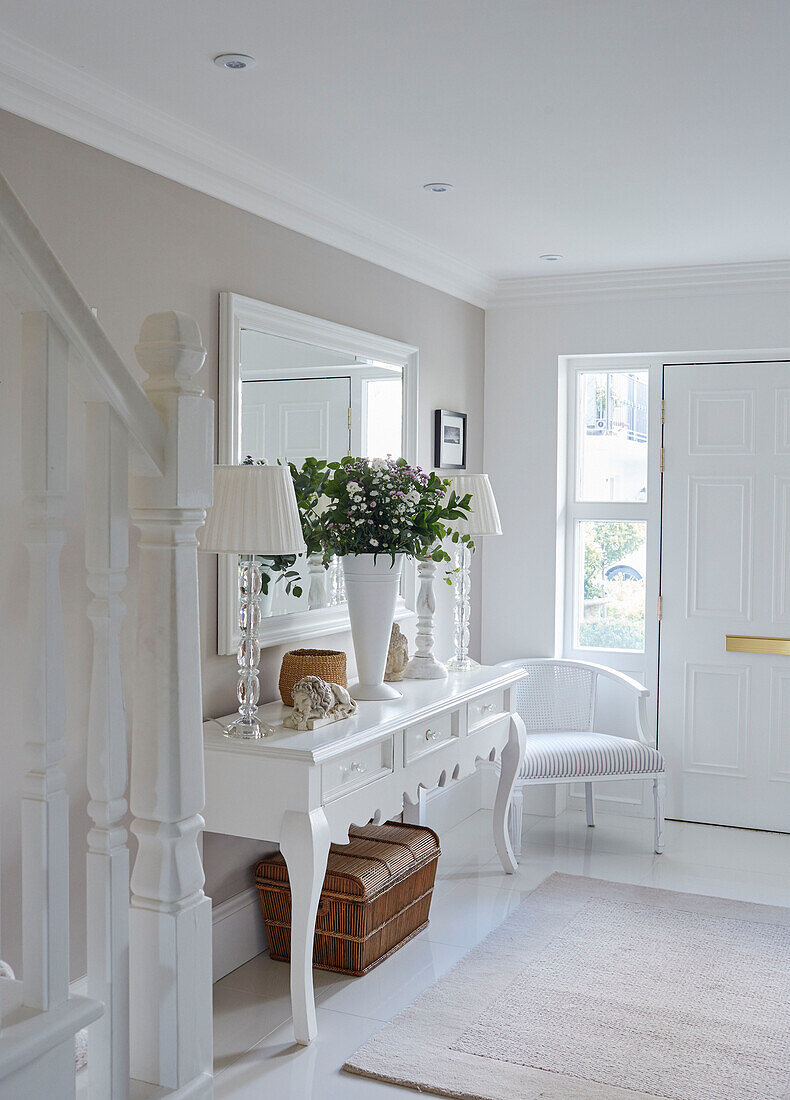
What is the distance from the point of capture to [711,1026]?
2.86 metres

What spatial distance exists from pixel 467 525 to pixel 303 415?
0.87 metres

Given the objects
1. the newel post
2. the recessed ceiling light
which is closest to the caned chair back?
the recessed ceiling light

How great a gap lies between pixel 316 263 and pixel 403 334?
2.26 ft

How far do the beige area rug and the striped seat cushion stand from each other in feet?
1.84

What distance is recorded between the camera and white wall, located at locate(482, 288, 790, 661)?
186 inches

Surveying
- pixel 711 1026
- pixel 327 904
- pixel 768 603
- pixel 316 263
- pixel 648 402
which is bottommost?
pixel 711 1026

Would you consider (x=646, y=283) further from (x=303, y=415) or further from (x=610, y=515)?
(x=303, y=415)

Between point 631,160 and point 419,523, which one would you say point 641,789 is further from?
point 631,160

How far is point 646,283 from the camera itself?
4.62 m

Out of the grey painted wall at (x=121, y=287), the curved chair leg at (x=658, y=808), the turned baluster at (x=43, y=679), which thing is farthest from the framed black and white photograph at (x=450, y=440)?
the turned baluster at (x=43, y=679)

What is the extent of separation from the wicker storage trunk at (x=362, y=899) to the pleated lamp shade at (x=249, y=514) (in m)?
1.07

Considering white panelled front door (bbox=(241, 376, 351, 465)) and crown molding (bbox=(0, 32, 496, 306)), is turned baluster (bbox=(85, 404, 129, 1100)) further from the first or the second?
white panelled front door (bbox=(241, 376, 351, 465))

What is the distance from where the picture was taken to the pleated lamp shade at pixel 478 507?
395 centimetres

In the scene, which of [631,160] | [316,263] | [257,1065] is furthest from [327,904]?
[631,160]
